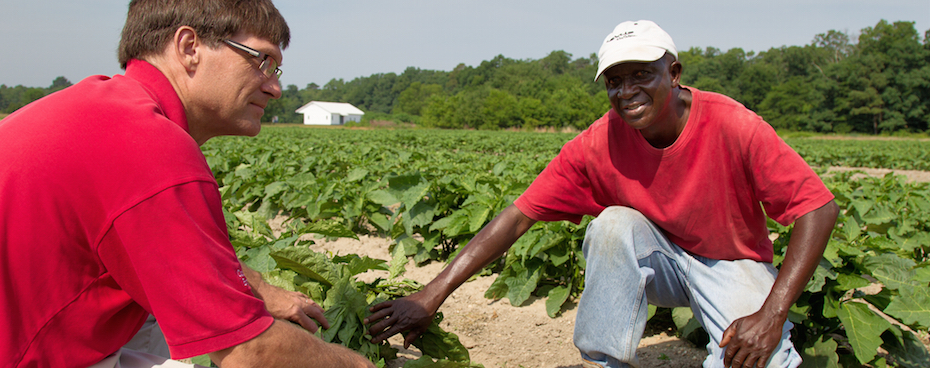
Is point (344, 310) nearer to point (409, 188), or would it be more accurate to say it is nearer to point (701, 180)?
point (701, 180)

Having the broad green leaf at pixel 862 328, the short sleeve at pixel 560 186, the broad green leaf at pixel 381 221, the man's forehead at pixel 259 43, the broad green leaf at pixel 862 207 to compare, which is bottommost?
the broad green leaf at pixel 862 328

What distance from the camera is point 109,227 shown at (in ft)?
3.47

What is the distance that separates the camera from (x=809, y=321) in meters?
2.55

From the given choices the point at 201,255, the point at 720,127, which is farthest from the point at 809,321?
the point at 201,255

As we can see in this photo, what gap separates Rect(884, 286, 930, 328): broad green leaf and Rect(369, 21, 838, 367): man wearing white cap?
1.94 ft

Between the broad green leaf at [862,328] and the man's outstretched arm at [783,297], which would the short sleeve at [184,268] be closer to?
the man's outstretched arm at [783,297]

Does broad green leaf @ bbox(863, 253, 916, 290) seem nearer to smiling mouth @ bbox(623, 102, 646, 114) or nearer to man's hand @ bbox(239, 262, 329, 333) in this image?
smiling mouth @ bbox(623, 102, 646, 114)

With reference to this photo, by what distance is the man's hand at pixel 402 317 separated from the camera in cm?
205

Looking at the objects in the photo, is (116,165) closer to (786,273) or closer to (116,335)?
(116,335)

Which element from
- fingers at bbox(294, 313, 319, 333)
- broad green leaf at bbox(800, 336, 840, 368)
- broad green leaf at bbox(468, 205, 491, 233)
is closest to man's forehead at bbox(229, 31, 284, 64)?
fingers at bbox(294, 313, 319, 333)

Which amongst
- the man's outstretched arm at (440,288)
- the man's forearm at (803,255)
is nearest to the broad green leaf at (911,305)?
the man's forearm at (803,255)

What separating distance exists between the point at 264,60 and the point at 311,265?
0.93 meters

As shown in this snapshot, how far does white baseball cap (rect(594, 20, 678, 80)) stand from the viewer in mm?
2025

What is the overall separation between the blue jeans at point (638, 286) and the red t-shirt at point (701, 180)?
80 millimetres
